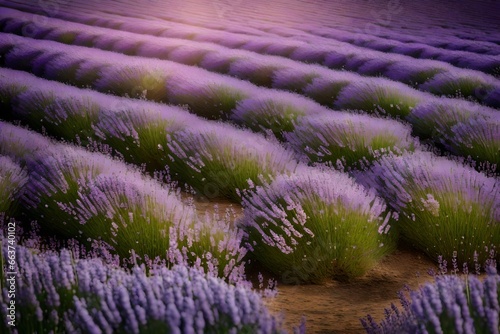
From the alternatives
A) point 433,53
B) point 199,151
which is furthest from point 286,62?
point 199,151

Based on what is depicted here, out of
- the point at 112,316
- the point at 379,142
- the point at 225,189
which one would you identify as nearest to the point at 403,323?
the point at 112,316

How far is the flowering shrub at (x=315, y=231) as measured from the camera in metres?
2.52

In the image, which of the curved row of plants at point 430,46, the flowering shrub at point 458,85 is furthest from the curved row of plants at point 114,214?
the curved row of plants at point 430,46

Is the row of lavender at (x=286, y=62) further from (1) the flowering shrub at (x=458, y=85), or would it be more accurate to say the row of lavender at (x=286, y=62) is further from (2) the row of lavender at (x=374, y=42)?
(2) the row of lavender at (x=374, y=42)

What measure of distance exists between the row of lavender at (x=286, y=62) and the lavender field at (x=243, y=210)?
197 millimetres

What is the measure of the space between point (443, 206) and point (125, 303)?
1.99 metres

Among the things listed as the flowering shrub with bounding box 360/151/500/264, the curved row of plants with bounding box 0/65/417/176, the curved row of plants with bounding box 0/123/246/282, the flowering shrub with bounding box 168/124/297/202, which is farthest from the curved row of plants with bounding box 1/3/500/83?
the curved row of plants with bounding box 0/123/246/282

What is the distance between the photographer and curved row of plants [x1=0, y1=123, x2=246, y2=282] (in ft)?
7.95

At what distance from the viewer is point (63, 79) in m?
7.27

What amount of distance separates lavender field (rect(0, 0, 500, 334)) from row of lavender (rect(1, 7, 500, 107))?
197 millimetres

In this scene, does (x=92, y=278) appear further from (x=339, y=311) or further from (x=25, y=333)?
(x=339, y=311)

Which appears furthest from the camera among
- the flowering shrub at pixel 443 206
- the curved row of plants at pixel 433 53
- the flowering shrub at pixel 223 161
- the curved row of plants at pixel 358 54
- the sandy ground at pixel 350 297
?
the curved row of plants at pixel 433 53

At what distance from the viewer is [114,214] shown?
101 inches

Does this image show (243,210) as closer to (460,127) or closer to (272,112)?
(272,112)
